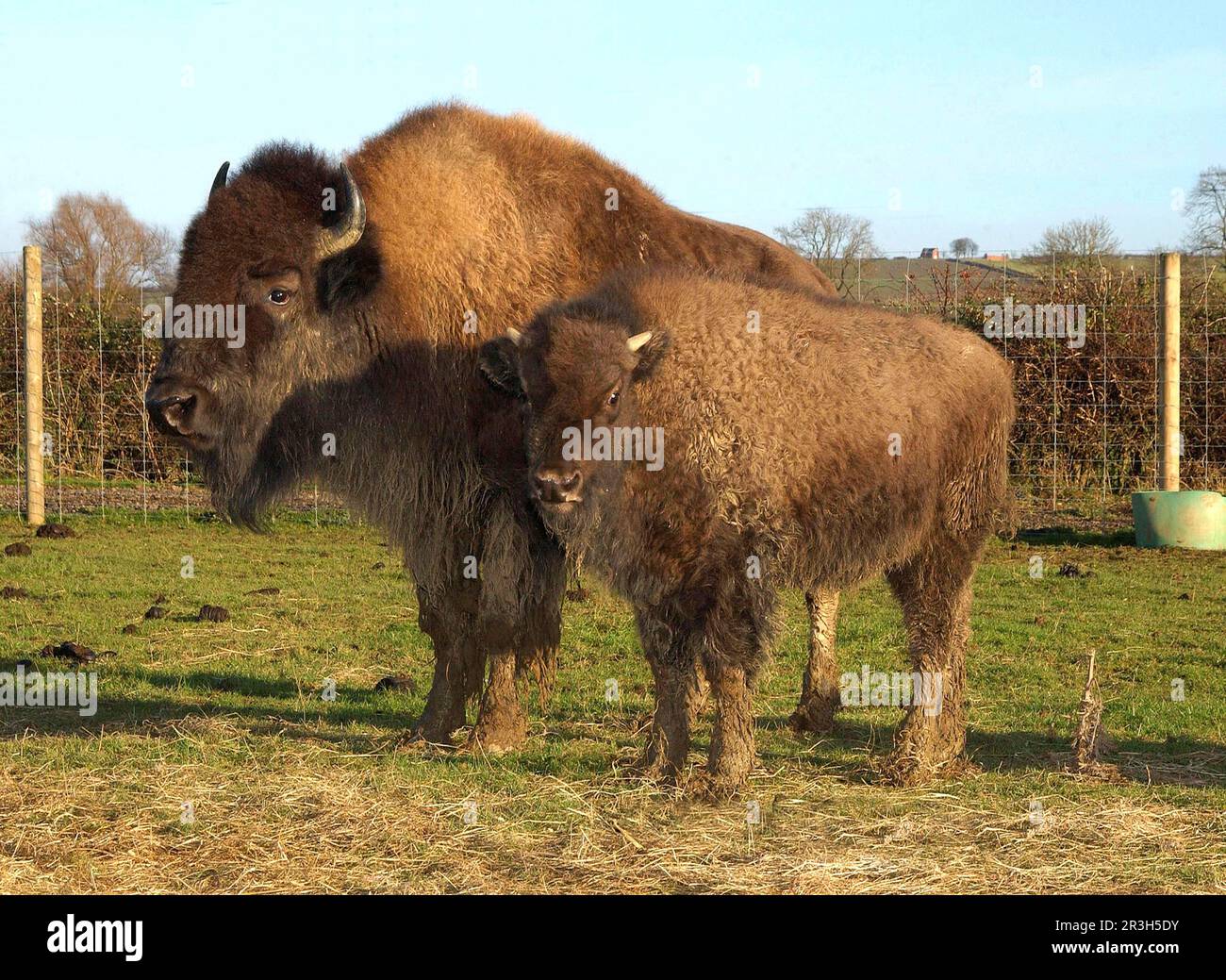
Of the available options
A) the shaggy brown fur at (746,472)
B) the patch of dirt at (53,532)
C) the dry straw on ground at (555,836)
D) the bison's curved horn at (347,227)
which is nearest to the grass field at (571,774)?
the dry straw on ground at (555,836)


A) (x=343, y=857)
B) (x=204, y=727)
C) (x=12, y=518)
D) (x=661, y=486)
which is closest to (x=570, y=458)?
(x=661, y=486)

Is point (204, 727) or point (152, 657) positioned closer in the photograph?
point (204, 727)

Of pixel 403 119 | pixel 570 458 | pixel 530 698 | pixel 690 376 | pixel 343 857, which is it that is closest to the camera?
pixel 343 857

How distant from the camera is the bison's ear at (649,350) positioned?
653cm

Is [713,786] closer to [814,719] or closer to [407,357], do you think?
[814,719]

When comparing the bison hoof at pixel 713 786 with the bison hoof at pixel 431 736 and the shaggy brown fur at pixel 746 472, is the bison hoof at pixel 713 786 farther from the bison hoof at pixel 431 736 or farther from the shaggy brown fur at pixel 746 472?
the bison hoof at pixel 431 736

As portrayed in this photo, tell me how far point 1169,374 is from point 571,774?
11.9m

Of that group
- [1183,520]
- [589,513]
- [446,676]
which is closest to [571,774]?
[446,676]

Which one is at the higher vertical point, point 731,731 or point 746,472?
point 746,472

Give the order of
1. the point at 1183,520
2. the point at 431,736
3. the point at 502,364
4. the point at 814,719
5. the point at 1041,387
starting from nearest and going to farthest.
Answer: the point at 502,364 < the point at 431,736 < the point at 814,719 < the point at 1183,520 < the point at 1041,387

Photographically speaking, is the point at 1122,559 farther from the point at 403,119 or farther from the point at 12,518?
the point at 12,518

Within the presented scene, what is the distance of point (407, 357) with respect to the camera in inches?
301
